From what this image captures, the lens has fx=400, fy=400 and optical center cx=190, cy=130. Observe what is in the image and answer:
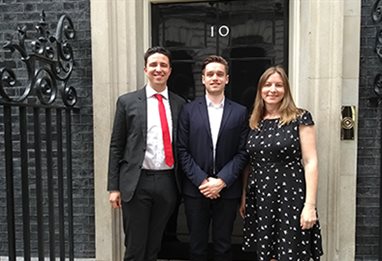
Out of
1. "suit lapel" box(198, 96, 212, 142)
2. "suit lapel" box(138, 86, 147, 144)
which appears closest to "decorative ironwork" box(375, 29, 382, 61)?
"suit lapel" box(198, 96, 212, 142)

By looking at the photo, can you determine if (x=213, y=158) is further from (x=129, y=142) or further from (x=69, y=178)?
(x=69, y=178)

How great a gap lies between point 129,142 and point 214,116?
64 cm

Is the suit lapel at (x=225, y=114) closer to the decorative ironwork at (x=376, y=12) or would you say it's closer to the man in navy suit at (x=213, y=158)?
the man in navy suit at (x=213, y=158)

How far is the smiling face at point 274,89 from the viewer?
266 centimetres

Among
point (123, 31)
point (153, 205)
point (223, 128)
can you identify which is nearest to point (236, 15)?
point (123, 31)

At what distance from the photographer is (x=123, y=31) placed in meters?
3.35

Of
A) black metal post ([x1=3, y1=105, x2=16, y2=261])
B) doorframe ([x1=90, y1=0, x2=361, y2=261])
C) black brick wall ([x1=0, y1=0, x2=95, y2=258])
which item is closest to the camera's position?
black metal post ([x1=3, y1=105, x2=16, y2=261])

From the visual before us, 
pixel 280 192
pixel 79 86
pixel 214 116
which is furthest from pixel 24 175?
pixel 280 192

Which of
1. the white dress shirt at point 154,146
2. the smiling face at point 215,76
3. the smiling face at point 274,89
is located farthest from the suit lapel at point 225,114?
the white dress shirt at point 154,146

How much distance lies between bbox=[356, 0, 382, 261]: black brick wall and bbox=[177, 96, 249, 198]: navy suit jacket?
1070 millimetres

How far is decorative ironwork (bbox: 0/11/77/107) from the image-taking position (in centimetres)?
246

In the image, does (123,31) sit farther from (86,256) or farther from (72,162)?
(86,256)

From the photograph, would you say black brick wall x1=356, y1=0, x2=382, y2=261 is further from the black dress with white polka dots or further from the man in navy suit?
the man in navy suit

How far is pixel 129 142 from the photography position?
9.43 ft
